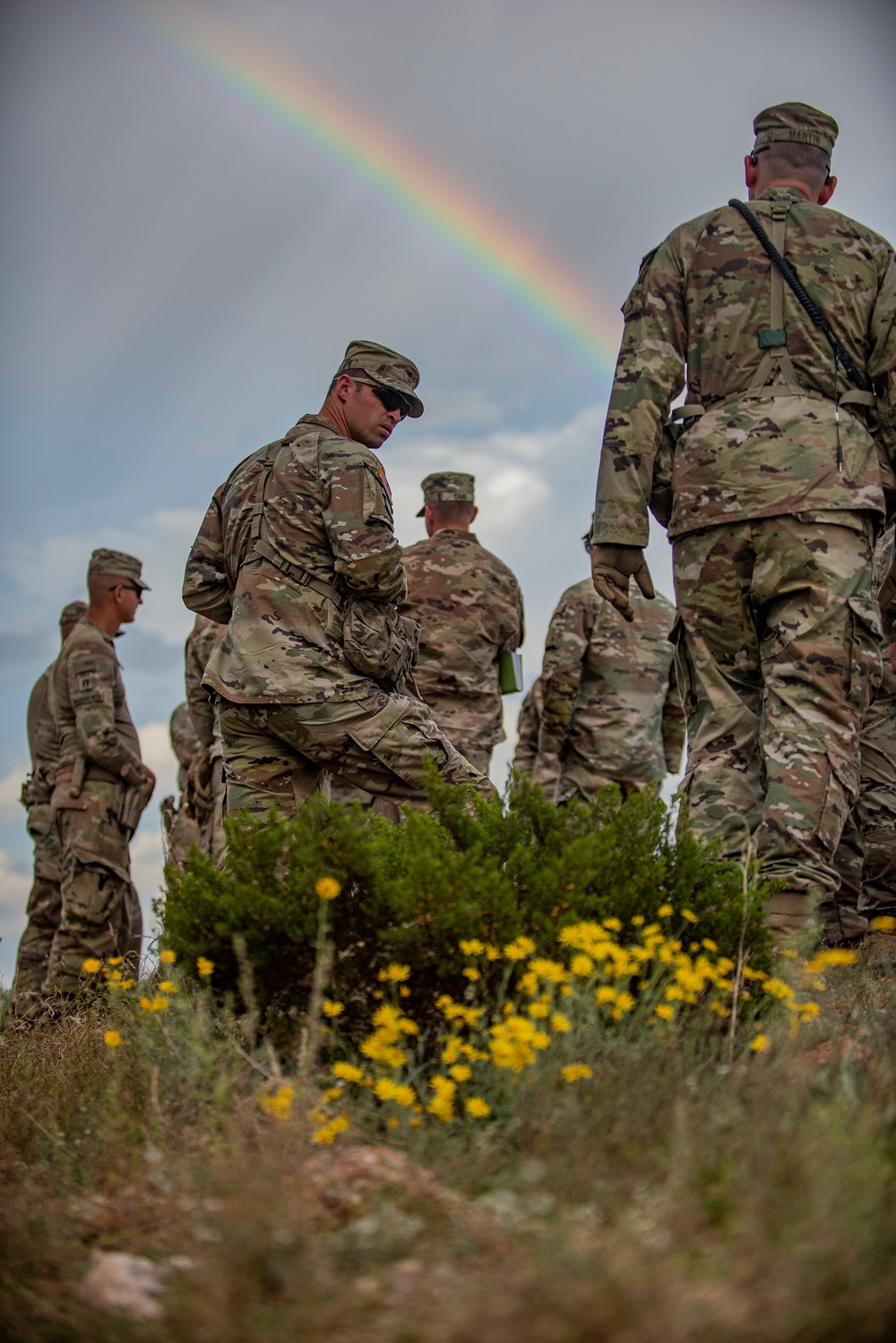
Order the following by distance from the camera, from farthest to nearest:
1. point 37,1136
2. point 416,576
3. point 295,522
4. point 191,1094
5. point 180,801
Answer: point 180,801, point 416,576, point 295,522, point 37,1136, point 191,1094

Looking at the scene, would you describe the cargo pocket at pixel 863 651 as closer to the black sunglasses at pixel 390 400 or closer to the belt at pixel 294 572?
the belt at pixel 294 572

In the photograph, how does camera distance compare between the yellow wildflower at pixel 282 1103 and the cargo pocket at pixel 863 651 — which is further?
the cargo pocket at pixel 863 651

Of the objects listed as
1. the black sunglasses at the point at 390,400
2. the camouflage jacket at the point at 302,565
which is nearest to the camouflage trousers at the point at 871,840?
the camouflage jacket at the point at 302,565

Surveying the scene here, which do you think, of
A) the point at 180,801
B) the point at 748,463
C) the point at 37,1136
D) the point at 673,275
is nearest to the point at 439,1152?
the point at 37,1136

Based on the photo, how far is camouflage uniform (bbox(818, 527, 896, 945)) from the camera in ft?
17.6

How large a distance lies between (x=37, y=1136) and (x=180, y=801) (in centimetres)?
679

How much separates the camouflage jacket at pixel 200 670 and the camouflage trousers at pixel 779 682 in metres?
4.74

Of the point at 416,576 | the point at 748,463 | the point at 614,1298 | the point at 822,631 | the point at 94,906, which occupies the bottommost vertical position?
the point at 614,1298

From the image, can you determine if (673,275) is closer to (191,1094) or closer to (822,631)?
(822,631)

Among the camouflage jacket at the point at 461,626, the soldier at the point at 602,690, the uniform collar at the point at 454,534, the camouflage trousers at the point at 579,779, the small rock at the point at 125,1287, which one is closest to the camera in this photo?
the small rock at the point at 125,1287

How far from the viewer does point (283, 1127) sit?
2557mm

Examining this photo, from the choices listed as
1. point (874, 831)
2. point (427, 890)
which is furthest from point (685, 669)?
point (427, 890)

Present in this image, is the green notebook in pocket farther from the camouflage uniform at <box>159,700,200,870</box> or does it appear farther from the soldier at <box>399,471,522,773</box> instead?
the camouflage uniform at <box>159,700,200,870</box>

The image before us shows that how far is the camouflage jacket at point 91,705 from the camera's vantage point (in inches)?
359
